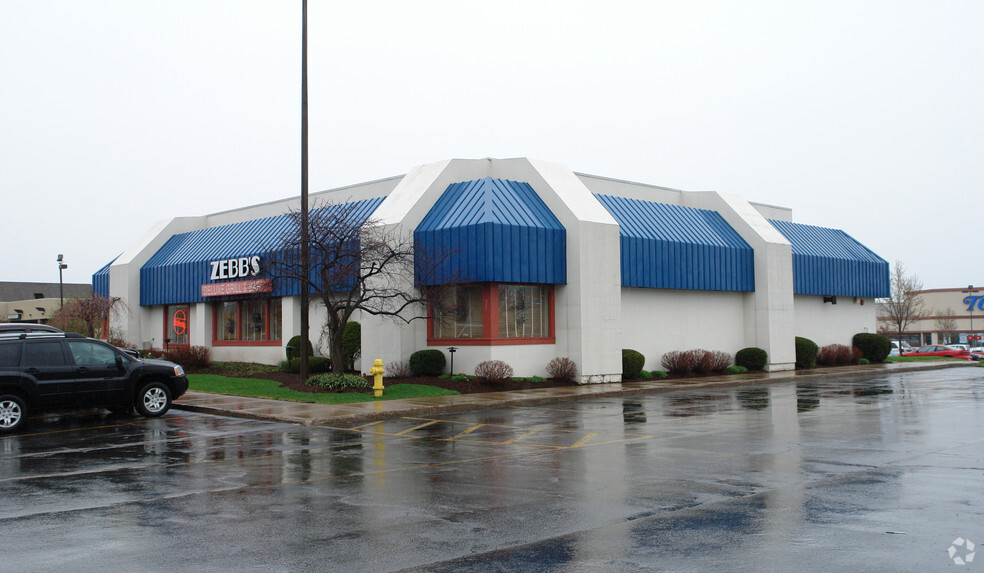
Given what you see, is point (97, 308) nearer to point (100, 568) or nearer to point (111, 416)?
point (111, 416)

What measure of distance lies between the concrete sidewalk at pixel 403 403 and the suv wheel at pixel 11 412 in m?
4.13

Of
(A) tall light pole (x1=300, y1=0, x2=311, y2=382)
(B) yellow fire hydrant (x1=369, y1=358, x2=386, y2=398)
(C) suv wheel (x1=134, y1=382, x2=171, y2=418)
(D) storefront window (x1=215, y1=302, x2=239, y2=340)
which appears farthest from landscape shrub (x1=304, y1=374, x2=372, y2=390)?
(D) storefront window (x1=215, y1=302, x2=239, y2=340)

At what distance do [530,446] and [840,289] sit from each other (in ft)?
95.0

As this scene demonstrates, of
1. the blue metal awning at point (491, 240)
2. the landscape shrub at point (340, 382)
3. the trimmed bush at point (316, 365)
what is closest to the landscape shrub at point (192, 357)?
the trimmed bush at point (316, 365)

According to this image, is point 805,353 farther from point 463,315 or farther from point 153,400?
point 153,400

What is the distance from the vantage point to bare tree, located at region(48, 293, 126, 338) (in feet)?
122

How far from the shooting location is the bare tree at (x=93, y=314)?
37.1 m

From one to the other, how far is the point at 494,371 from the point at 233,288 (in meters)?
14.5

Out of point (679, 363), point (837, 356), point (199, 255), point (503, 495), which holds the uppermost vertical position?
point (199, 255)

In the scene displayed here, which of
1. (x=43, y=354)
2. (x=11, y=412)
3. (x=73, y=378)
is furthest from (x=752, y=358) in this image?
(x=11, y=412)

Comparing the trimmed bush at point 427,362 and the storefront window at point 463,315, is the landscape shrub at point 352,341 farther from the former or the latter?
the storefront window at point 463,315

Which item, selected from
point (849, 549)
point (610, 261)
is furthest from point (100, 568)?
point (610, 261)

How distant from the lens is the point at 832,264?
3775cm

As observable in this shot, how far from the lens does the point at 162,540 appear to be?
7.43m
